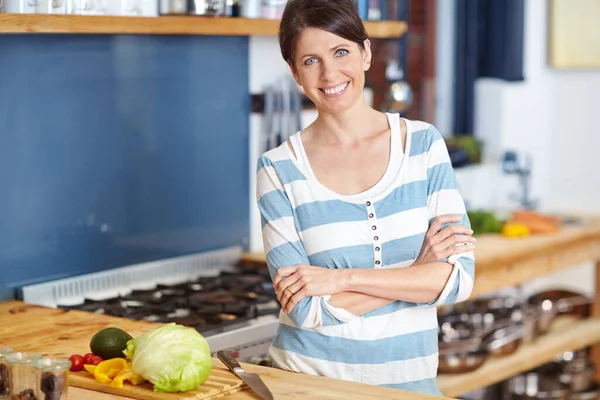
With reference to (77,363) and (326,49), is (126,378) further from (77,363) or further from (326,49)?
(326,49)

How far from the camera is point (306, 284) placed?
2.23 m

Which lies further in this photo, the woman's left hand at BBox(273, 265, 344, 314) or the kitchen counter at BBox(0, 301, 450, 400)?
the woman's left hand at BBox(273, 265, 344, 314)

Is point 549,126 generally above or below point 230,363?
above

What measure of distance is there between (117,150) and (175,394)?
1.42 meters

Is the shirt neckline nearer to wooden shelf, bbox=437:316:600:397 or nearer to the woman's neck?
the woman's neck

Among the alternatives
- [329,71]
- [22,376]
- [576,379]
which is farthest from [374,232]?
[576,379]

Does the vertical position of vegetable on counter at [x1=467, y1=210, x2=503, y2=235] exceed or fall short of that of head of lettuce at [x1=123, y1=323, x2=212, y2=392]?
it falls short

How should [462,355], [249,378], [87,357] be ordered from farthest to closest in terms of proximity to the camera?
[462,355] → [87,357] → [249,378]

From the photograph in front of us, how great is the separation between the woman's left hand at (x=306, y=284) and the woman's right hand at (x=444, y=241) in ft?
0.66

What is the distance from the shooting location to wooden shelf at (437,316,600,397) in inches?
146

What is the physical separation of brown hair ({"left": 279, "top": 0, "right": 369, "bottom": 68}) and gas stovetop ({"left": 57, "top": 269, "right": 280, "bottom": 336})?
36.6 inches

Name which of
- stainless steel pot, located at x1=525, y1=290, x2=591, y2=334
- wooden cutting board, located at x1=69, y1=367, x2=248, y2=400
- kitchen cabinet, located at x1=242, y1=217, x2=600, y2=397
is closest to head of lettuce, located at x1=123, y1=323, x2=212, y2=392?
wooden cutting board, located at x1=69, y1=367, x2=248, y2=400

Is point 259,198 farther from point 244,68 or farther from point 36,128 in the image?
point 244,68

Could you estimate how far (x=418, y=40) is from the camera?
5289 mm
